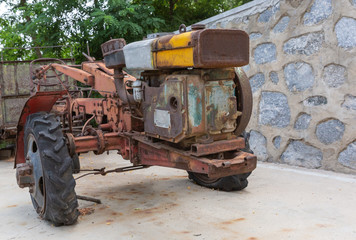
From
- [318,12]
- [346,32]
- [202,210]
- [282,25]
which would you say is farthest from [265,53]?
[202,210]

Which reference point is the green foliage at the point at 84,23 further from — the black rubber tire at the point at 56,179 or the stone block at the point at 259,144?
the black rubber tire at the point at 56,179

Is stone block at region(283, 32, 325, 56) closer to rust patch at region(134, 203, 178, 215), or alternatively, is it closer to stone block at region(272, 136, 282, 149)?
stone block at region(272, 136, 282, 149)

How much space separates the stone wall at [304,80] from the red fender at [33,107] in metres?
3.46

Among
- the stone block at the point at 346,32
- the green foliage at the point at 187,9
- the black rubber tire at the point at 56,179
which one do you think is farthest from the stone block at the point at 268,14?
the green foliage at the point at 187,9

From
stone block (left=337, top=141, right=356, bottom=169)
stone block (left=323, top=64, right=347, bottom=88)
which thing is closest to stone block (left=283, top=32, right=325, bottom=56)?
stone block (left=323, top=64, right=347, bottom=88)

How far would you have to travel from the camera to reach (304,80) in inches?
249

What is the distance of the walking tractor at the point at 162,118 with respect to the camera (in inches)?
145

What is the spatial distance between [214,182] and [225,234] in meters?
1.51

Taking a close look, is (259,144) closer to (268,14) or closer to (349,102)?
(349,102)

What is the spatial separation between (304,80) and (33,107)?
12.5ft

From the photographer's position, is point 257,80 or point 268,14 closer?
point 268,14

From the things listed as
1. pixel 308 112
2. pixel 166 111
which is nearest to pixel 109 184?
pixel 166 111

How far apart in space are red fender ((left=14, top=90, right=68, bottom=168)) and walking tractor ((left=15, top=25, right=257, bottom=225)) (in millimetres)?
11

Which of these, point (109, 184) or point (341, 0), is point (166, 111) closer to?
point (109, 184)
